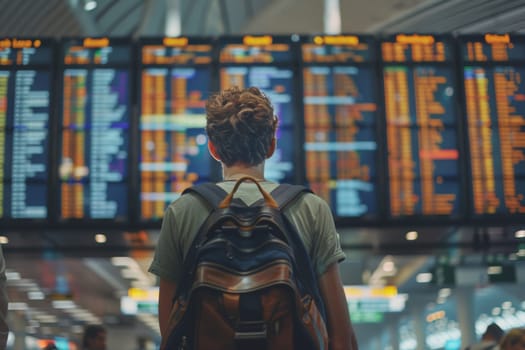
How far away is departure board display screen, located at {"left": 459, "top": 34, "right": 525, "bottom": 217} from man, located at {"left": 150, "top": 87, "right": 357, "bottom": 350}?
7303mm

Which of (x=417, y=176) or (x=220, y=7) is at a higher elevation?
(x=220, y=7)

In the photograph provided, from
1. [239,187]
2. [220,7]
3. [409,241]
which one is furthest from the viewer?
[220,7]

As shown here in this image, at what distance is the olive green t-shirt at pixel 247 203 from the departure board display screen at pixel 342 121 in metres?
6.93

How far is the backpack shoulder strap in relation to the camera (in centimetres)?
237

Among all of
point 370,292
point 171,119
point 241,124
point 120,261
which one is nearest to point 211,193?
point 241,124

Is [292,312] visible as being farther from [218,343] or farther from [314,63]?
[314,63]

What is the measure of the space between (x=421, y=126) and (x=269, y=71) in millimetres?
1666

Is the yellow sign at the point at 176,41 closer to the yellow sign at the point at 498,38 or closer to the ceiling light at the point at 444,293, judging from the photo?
the yellow sign at the point at 498,38

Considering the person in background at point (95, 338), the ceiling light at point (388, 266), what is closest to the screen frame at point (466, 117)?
the person in background at point (95, 338)

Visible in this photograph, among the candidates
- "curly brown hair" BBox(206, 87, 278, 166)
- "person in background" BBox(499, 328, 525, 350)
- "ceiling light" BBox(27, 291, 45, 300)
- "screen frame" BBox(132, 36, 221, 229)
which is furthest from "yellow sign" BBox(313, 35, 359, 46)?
"ceiling light" BBox(27, 291, 45, 300)

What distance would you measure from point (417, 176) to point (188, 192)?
7.20 m

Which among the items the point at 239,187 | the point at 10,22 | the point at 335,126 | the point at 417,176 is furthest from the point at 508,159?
the point at 10,22

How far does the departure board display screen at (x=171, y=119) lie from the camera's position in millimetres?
9391

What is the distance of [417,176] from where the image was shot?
944cm
